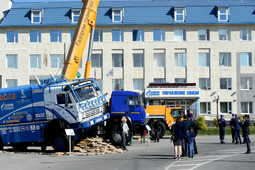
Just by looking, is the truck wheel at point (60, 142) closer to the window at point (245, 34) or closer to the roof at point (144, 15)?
the roof at point (144, 15)

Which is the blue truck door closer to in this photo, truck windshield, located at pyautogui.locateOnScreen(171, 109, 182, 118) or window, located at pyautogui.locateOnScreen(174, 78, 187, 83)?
truck windshield, located at pyautogui.locateOnScreen(171, 109, 182, 118)

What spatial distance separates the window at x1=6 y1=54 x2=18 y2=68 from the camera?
52.3 meters

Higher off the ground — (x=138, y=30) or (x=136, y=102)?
(x=138, y=30)

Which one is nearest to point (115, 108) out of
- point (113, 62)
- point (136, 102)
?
point (136, 102)

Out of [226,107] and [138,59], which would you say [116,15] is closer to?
[138,59]

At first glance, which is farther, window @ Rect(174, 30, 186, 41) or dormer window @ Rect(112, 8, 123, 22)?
dormer window @ Rect(112, 8, 123, 22)

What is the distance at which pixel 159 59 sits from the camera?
5275cm

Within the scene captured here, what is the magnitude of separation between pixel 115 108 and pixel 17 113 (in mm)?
5928

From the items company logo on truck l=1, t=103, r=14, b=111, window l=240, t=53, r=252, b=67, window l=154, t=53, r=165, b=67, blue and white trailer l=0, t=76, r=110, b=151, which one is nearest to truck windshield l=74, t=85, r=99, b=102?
blue and white trailer l=0, t=76, r=110, b=151

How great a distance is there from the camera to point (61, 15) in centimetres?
5406

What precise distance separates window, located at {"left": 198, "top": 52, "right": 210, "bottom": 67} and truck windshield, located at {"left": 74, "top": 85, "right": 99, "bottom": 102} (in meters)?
31.6

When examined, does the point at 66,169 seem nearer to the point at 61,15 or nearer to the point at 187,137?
the point at 187,137

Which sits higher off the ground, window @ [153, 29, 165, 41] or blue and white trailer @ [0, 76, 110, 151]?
window @ [153, 29, 165, 41]

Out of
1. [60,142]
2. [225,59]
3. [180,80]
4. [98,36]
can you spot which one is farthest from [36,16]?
[60,142]
